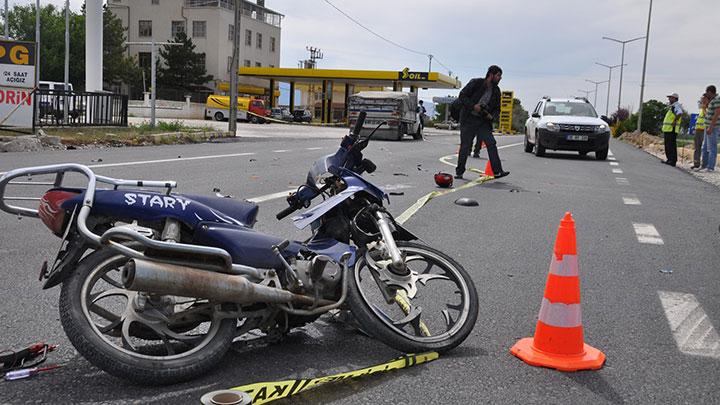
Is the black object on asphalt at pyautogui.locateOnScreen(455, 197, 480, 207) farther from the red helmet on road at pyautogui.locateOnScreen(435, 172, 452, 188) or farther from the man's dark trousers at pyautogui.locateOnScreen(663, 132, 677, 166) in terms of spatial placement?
the man's dark trousers at pyautogui.locateOnScreen(663, 132, 677, 166)

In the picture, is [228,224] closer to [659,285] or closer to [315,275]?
[315,275]

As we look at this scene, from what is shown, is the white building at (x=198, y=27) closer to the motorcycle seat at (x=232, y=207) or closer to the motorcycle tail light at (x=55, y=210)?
the motorcycle seat at (x=232, y=207)

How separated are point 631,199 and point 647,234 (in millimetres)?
3486

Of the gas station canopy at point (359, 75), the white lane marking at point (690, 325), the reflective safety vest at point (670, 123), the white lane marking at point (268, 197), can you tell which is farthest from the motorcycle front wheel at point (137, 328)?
the gas station canopy at point (359, 75)

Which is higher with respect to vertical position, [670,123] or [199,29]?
[199,29]

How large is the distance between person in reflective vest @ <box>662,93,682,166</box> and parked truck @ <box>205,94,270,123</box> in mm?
39100

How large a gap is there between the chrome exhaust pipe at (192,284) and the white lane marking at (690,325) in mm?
2432

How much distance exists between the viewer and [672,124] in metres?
19.9

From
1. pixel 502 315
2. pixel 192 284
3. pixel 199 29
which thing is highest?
pixel 199 29

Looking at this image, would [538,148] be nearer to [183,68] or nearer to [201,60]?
[183,68]

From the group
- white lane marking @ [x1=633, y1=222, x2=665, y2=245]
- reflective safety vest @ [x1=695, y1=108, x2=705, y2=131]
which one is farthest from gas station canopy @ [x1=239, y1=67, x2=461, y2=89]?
white lane marking @ [x1=633, y1=222, x2=665, y2=245]

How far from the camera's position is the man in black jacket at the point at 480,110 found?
12953mm

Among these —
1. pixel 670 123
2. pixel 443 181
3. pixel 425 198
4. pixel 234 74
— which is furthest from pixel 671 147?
pixel 234 74

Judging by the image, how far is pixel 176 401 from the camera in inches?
124
